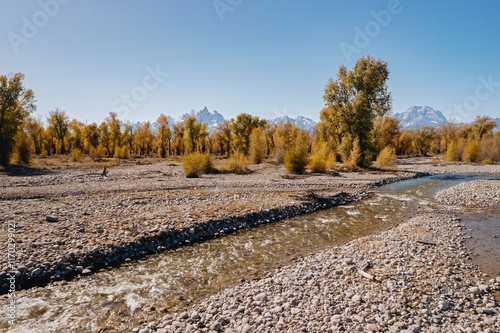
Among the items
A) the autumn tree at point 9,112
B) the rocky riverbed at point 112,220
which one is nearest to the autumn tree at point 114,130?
the autumn tree at point 9,112

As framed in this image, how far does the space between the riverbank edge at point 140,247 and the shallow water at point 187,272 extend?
512 mm

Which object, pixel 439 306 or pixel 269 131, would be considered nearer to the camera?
pixel 439 306

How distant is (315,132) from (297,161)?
51.3 meters

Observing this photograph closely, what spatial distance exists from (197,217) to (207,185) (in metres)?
12.4

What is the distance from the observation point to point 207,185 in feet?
87.5

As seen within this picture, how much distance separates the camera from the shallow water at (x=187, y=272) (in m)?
6.76

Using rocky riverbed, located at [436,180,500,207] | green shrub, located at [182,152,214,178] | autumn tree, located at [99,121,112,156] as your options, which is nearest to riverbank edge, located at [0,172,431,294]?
A: rocky riverbed, located at [436,180,500,207]

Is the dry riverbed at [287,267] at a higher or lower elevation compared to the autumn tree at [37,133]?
lower

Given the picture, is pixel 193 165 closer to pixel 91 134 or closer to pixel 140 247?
pixel 140 247

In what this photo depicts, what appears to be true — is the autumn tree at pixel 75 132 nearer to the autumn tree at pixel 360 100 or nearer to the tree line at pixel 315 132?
the tree line at pixel 315 132

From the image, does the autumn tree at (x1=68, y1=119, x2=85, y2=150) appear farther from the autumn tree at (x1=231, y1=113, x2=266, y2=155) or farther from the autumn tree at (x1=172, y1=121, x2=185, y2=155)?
the autumn tree at (x1=231, y1=113, x2=266, y2=155)

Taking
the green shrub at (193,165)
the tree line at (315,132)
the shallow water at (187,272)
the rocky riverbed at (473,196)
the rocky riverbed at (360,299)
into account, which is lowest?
the shallow water at (187,272)

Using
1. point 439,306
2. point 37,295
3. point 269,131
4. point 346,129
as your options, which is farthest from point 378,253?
point 269,131

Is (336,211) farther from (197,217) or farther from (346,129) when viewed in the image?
(346,129)
